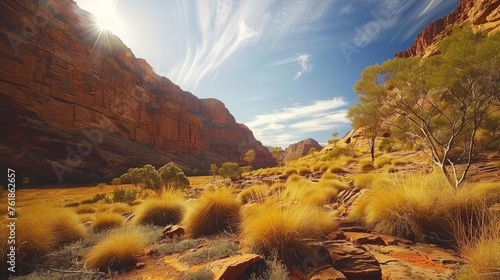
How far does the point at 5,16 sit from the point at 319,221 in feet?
215

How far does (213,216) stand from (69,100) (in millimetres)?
62362

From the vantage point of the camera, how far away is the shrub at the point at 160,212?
7.79m

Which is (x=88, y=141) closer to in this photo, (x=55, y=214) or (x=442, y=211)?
(x=55, y=214)

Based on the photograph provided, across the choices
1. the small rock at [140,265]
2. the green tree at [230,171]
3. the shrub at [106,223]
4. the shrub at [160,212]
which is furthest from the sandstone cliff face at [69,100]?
the small rock at [140,265]

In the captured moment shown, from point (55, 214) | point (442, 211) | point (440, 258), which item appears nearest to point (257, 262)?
point (440, 258)

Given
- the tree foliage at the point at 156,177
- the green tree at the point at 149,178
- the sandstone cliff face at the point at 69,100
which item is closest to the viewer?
the green tree at the point at 149,178

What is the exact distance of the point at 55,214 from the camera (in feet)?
22.5

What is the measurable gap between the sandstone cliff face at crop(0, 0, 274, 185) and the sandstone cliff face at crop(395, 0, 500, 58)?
5924 centimetres

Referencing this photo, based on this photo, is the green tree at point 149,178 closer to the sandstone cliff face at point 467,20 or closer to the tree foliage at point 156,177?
the tree foliage at point 156,177

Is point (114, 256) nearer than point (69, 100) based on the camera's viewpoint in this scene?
Yes

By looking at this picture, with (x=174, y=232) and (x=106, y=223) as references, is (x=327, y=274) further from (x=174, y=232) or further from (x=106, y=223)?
(x=106, y=223)
